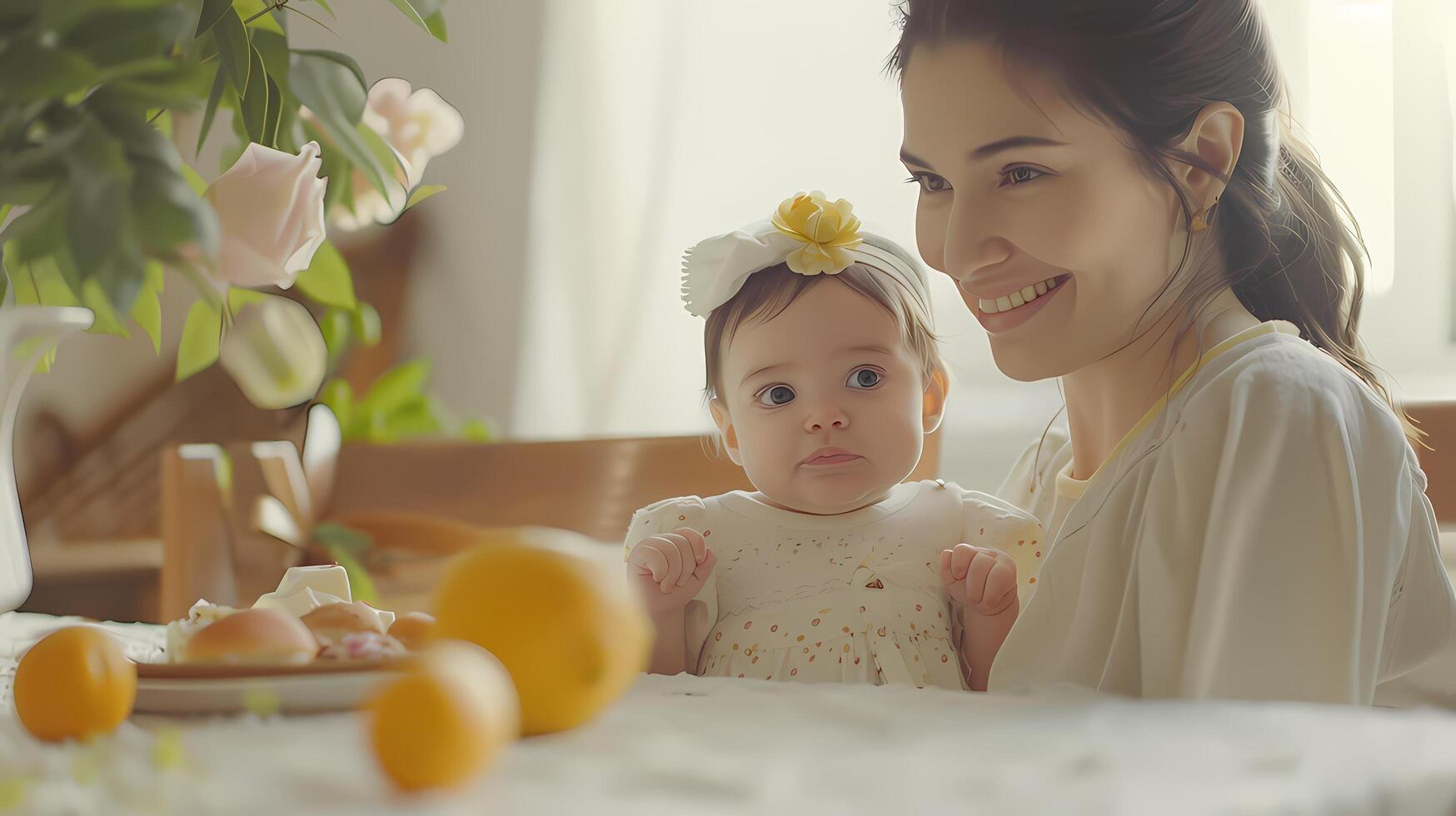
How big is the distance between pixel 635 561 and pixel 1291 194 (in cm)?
66

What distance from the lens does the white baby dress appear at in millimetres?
1029

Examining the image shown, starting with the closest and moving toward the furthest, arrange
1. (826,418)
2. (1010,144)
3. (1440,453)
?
(1010,144), (826,418), (1440,453)

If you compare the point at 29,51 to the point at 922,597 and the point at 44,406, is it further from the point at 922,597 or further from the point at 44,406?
the point at 44,406

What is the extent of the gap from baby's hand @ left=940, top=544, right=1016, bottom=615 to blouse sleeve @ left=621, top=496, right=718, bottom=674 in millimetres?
232

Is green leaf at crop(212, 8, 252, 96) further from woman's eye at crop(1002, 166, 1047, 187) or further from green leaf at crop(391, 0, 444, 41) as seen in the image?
woman's eye at crop(1002, 166, 1047, 187)

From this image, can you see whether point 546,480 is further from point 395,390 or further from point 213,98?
point 213,98

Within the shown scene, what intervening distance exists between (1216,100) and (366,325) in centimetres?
198

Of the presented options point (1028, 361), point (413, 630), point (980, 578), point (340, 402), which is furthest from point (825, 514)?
point (340, 402)

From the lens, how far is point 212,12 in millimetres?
552

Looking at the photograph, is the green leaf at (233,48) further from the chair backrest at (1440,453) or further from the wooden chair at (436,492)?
the chair backrest at (1440,453)

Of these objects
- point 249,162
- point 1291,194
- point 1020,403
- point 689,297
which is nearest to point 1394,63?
point 1020,403

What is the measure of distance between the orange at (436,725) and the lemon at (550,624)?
2.8 inches

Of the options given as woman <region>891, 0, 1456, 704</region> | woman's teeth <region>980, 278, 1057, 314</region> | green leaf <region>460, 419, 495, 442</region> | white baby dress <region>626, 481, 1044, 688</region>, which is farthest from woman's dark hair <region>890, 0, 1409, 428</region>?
green leaf <region>460, 419, 495, 442</region>

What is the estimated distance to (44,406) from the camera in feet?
7.47
